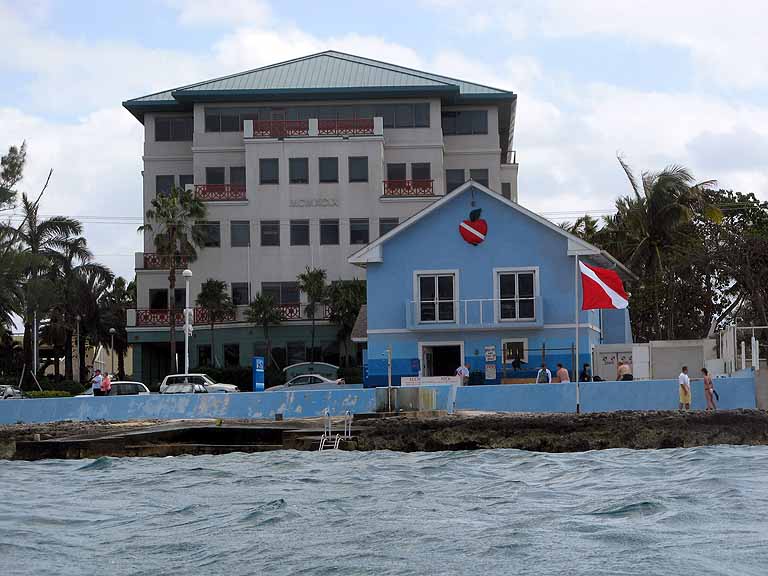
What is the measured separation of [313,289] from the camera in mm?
63781

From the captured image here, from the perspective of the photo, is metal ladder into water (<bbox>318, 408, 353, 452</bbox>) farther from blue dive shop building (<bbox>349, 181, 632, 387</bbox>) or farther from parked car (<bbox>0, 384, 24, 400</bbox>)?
parked car (<bbox>0, 384, 24, 400</bbox>)

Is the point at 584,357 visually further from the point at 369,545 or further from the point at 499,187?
the point at 369,545

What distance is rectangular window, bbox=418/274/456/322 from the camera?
153 feet

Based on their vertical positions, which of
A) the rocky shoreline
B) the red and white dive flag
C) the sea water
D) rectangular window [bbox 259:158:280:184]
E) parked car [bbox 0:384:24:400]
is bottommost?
the sea water

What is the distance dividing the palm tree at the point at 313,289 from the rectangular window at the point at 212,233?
5.90m

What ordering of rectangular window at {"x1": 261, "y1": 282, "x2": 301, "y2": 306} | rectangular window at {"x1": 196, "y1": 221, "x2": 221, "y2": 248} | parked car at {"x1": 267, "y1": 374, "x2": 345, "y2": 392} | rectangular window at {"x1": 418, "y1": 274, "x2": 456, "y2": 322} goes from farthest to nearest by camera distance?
rectangular window at {"x1": 196, "y1": 221, "x2": 221, "y2": 248} < rectangular window at {"x1": 261, "y1": 282, "x2": 301, "y2": 306} < parked car at {"x1": 267, "y1": 374, "x2": 345, "y2": 392} < rectangular window at {"x1": 418, "y1": 274, "x2": 456, "y2": 322}

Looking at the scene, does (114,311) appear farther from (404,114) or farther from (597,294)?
(597,294)

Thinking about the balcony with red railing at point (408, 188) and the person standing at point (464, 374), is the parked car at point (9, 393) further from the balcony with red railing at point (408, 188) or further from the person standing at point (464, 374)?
the balcony with red railing at point (408, 188)

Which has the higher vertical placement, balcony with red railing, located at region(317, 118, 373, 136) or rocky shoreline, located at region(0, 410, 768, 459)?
balcony with red railing, located at region(317, 118, 373, 136)

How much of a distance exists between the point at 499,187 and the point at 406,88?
27.1 feet

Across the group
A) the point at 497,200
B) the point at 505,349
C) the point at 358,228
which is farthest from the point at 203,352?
the point at 497,200

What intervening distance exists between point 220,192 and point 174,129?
6.50m

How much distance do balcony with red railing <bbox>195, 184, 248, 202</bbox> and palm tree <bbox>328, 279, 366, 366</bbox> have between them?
28.5 ft

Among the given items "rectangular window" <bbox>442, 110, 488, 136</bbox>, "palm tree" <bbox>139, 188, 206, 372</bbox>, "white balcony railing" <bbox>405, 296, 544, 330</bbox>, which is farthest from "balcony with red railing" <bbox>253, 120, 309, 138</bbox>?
"white balcony railing" <bbox>405, 296, 544, 330</bbox>
